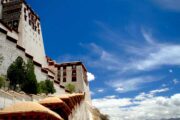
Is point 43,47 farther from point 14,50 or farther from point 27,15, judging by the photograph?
point 14,50

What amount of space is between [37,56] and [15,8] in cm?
Answer: 961

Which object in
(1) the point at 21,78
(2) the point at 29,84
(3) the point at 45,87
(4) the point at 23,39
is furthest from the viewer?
(4) the point at 23,39

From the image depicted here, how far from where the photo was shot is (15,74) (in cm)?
3219

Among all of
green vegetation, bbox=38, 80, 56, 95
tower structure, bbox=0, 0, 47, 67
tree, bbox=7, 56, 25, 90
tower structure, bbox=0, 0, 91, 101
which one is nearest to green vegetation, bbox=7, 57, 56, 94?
tree, bbox=7, 56, 25, 90

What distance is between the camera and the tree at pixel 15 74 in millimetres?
32156

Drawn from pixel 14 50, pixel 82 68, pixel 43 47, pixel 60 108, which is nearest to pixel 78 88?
pixel 82 68

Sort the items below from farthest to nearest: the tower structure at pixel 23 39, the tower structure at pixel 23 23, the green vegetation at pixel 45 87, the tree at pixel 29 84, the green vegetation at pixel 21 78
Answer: the tower structure at pixel 23 23 → the green vegetation at pixel 45 87 → the tower structure at pixel 23 39 → the green vegetation at pixel 21 78 → the tree at pixel 29 84

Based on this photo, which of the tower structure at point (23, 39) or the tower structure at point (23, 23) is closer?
the tower structure at point (23, 39)

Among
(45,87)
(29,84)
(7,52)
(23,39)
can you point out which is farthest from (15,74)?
(23,39)

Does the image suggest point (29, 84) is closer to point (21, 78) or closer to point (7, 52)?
point (21, 78)

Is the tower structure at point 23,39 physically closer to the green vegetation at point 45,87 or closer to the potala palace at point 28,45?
the potala palace at point 28,45

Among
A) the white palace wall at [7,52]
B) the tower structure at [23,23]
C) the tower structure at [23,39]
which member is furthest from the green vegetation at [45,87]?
the tower structure at [23,23]

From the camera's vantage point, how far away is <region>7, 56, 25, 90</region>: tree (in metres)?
32.2

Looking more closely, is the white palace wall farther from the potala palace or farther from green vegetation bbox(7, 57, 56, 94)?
green vegetation bbox(7, 57, 56, 94)
